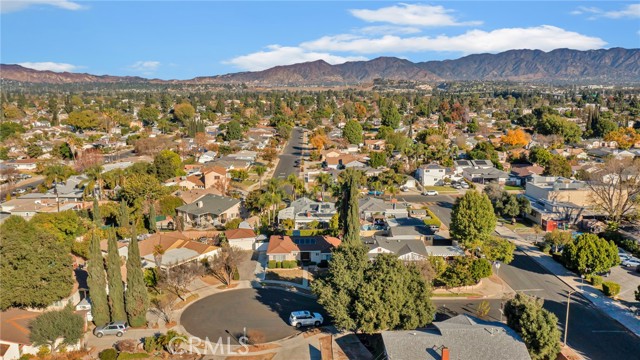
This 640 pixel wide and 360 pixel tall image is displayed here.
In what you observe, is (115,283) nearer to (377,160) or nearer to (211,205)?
(211,205)

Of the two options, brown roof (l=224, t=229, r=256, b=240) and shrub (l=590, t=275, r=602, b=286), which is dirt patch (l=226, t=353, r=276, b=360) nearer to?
brown roof (l=224, t=229, r=256, b=240)

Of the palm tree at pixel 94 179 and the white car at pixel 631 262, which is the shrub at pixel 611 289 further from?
the palm tree at pixel 94 179

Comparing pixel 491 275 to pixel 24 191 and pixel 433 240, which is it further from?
pixel 24 191

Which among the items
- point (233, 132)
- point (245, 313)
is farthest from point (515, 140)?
point (245, 313)

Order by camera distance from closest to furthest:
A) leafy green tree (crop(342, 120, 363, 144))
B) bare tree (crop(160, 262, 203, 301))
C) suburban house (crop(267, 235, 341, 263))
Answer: bare tree (crop(160, 262, 203, 301)) < suburban house (crop(267, 235, 341, 263)) < leafy green tree (crop(342, 120, 363, 144))

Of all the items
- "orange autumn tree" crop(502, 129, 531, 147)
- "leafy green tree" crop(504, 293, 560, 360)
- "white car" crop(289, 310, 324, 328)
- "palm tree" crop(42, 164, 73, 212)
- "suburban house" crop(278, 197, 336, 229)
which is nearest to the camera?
"leafy green tree" crop(504, 293, 560, 360)

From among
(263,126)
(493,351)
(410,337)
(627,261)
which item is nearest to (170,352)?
(410,337)

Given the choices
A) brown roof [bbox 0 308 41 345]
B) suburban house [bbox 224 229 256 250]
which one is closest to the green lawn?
suburban house [bbox 224 229 256 250]
